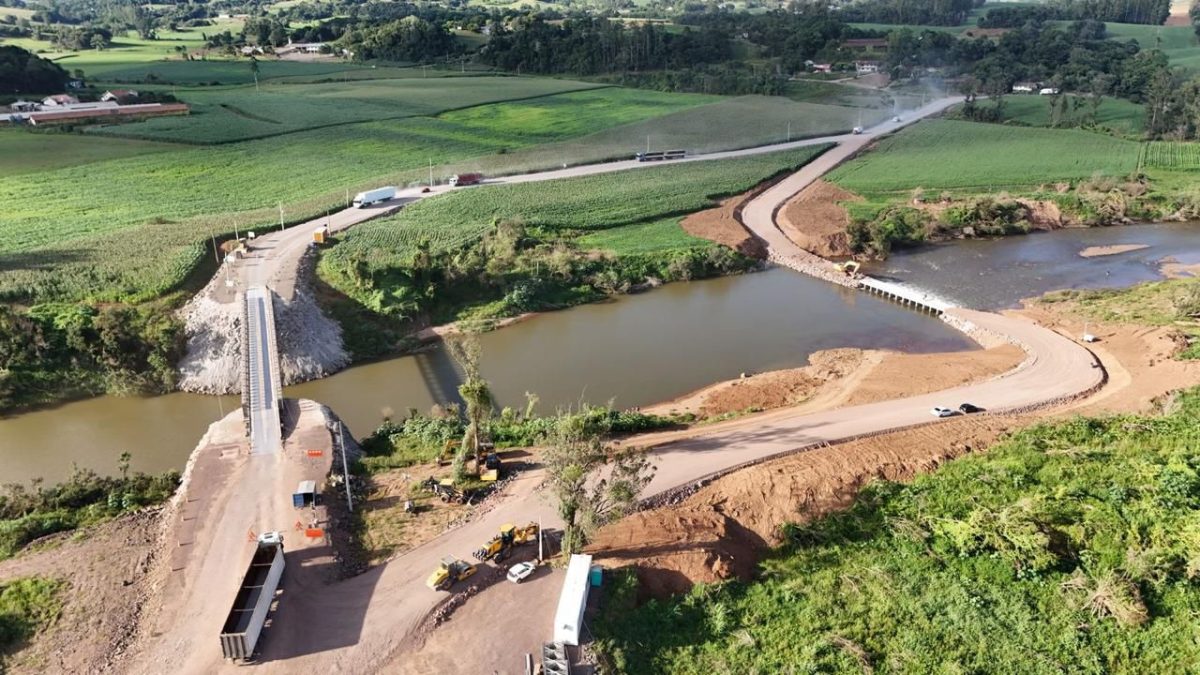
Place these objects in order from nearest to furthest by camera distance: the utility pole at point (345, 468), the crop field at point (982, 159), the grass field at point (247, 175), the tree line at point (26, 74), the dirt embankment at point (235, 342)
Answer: the utility pole at point (345, 468)
the dirt embankment at point (235, 342)
the grass field at point (247, 175)
the crop field at point (982, 159)
the tree line at point (26, 74)

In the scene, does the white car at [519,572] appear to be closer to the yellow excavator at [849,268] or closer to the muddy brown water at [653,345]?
the muddy brown water at [653,345]

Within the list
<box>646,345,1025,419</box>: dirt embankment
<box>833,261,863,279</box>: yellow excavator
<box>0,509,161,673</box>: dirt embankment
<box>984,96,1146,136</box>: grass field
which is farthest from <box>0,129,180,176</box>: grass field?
<box>984,96,1146,136</box>: grass field

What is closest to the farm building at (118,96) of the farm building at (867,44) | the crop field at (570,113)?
the crop field at (570,113)

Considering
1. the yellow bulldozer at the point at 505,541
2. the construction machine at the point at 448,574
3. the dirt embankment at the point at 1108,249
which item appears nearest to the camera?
the construction machine at the point at 448,574

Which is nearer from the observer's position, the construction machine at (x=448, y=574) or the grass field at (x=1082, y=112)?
the construction machine at (x=448, y=574)

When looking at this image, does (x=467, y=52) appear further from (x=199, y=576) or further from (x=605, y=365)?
(x=199, y=576)

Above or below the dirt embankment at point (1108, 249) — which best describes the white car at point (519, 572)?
below

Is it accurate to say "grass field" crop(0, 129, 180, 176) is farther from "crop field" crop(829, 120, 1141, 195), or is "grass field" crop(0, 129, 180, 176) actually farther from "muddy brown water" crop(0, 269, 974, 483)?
"crop field" crop(829, 120, 1141, 195)

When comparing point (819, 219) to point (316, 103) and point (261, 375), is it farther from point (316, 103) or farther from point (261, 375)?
point (316, 103)
